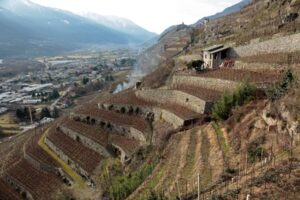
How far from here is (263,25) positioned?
43.5 metres

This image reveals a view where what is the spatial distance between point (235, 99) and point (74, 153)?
56.2 ft

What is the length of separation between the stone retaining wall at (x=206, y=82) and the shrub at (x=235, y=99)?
348 centimetres

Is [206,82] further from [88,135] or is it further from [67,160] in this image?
[67,160]

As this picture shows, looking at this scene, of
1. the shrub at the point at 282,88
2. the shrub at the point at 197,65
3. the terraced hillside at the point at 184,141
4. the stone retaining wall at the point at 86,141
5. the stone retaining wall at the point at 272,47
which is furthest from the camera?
the shrub at the point at 197,65

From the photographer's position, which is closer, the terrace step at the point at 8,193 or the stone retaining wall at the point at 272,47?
the stone retaining wall at the point at 272,47

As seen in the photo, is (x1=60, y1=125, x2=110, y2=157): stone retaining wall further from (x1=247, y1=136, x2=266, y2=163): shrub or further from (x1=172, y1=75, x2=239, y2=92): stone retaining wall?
(x1=247, y1=136, x2=266, y2=163): shrub

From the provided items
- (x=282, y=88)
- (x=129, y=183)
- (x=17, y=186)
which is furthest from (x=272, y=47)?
(x=17, y=186)

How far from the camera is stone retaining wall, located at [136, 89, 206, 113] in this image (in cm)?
2941

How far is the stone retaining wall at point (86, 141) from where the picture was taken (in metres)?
33.6

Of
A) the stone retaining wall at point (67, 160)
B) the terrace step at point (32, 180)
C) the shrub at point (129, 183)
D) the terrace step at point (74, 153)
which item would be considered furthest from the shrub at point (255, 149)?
the terrace step at point (32, 180)

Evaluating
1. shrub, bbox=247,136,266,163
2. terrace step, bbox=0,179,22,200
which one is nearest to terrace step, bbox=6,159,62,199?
terrace step, bbox=0,179,22,200

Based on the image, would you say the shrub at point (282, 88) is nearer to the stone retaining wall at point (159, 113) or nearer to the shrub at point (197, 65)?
the stone retaining wall at point (159, 113)

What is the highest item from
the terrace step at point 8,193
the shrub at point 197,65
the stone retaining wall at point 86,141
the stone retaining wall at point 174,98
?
the shrub at point 197,65

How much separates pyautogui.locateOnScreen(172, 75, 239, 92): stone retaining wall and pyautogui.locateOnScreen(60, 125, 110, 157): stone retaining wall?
9174 millimetres
